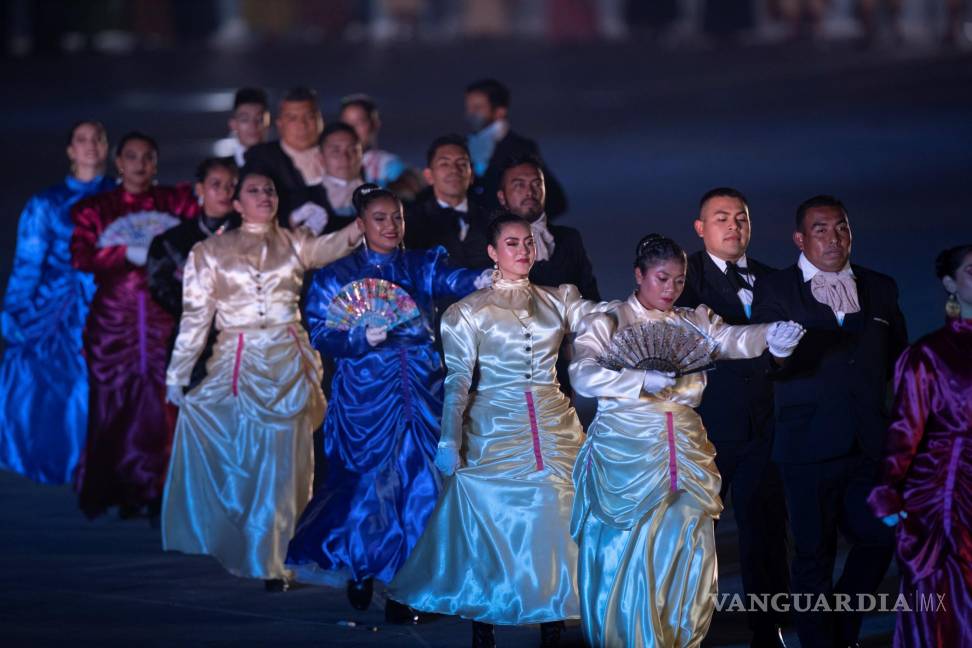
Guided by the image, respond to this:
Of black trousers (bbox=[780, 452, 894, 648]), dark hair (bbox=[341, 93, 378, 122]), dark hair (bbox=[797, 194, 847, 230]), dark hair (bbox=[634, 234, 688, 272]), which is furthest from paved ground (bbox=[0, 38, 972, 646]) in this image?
dark hair (bbox=[341, 93, 378, 122])

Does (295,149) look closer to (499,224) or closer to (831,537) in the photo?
(499,224)

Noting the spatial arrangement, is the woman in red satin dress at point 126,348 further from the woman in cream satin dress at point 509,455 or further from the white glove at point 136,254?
the woman in cream satin dress at point 509,455

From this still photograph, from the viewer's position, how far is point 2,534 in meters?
8.56

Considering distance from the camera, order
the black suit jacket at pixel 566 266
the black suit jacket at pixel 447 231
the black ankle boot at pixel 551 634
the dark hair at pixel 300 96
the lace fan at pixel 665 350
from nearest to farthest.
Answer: the lace fan at pixel 665 350 → the black ankle boot at pixel 551 634 → the black suit jacket at pixel 566 266 → the black suit jacket at pixel 447 231 → the dark hair at pixel 300 96

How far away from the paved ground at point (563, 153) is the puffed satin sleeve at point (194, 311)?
944 mm

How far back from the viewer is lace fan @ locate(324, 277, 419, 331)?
7.33 m

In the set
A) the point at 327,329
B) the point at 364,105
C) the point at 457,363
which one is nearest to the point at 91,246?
the point at 364,105

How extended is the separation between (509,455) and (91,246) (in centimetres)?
321

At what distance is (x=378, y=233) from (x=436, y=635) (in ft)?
5.53

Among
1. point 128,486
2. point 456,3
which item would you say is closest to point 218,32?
point 456,3

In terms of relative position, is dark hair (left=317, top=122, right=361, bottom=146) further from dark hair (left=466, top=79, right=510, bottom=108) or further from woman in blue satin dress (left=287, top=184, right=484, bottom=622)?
woman in blue satin dress (left=287, top=184, right=484, bottom=622)

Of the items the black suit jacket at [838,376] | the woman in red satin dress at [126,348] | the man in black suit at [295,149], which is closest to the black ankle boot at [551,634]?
the black suit jacket at [838,376]

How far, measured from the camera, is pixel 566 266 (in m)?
7.84

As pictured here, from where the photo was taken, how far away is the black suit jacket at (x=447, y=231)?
26.3ft
